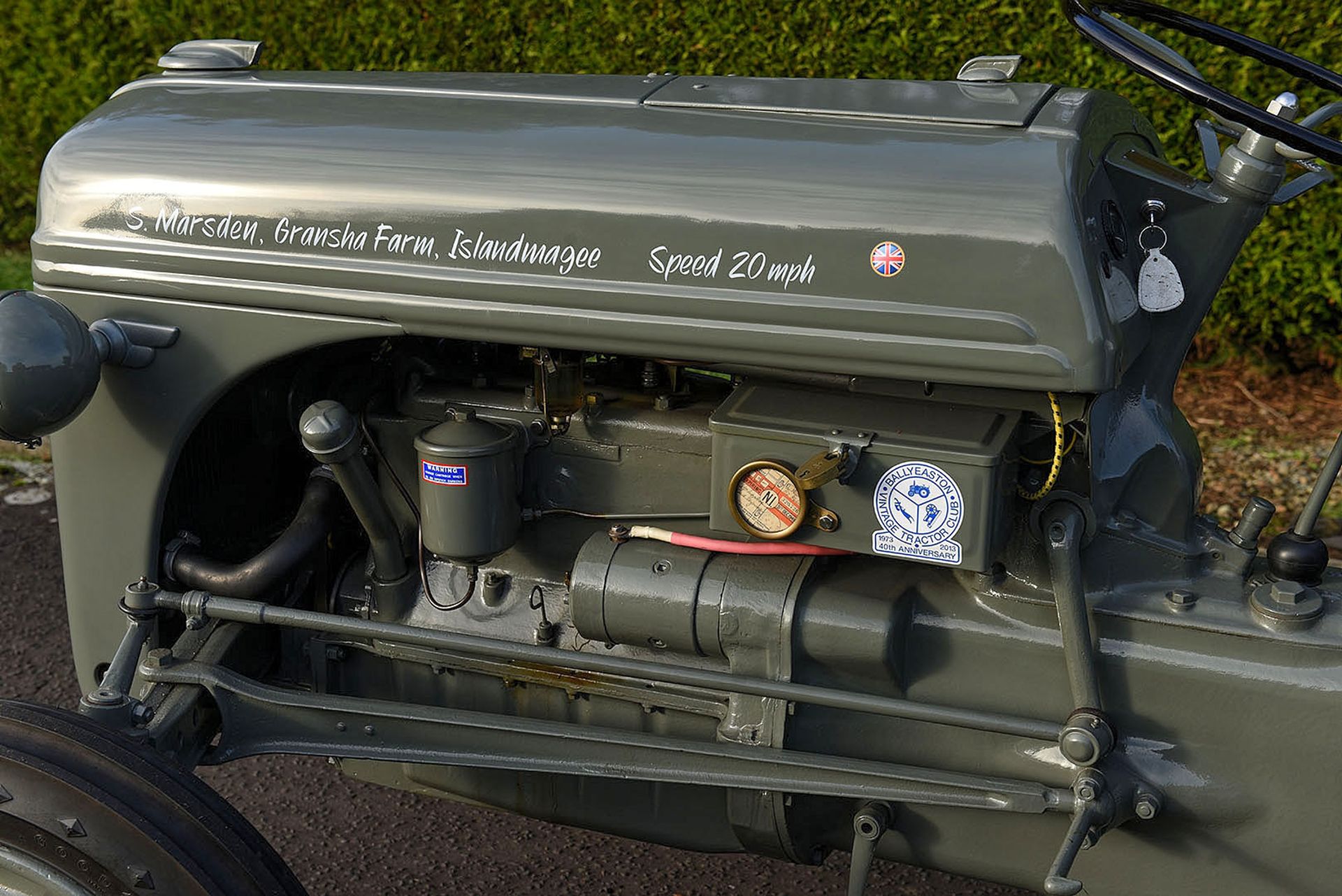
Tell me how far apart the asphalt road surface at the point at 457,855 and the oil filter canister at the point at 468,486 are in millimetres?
871

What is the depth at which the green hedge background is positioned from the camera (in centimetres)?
466

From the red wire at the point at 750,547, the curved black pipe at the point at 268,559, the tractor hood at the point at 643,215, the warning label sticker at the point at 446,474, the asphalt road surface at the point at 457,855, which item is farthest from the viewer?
the asphalt road surface at the point at 457,855

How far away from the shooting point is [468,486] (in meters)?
2.22

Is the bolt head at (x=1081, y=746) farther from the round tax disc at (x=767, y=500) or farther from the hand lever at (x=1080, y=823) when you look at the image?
the round tax disc at (x=767, y=500)

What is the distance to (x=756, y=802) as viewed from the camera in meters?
2.22

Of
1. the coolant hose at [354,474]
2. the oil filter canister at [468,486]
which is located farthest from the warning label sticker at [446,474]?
the coolant hose at [354,474]

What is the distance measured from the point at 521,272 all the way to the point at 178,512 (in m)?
0.86

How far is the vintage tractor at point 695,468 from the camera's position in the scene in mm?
1921

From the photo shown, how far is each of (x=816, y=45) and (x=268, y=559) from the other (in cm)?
320

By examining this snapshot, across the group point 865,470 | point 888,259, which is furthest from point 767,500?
point 888,259

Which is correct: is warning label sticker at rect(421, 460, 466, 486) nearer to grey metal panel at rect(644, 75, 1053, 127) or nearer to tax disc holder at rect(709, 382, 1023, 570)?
tax disc holder at rect(709, 382, 1023, 570)

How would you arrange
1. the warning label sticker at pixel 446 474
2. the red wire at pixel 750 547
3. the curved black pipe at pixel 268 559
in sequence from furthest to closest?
1. the curved black pipe at pixel 268 559
2. the warning label sticker at pixel 446 474
3. the red wire at pixel 750 547

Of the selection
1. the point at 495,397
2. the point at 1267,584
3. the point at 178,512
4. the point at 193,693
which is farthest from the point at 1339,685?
the point at 178,512

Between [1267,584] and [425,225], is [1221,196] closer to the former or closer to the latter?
[1267,584]
